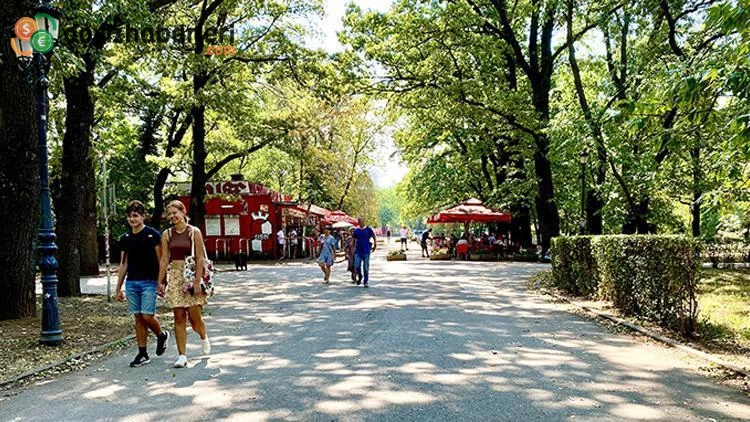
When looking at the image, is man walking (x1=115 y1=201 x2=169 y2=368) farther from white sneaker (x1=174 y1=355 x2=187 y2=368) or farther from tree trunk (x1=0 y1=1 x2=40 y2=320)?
tree trunk (x1=0 y1=1 x2=40 y2=320)

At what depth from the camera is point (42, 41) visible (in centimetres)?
833

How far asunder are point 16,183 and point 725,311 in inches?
475

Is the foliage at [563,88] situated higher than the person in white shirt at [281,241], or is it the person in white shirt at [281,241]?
the foliage at [563,88]

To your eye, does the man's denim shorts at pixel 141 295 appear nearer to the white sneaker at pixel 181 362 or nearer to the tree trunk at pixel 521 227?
the white sneaker at pixel 181 362

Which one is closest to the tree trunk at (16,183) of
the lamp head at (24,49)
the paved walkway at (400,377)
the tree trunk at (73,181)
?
the lamp head at (24,49)

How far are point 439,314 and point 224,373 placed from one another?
4.97 m

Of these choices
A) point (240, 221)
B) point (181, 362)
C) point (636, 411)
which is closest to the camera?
point (636, 411)

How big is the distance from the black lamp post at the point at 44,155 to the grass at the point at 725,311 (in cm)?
848

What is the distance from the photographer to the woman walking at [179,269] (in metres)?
6.81

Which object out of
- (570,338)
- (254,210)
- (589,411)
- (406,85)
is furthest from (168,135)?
(589,411)

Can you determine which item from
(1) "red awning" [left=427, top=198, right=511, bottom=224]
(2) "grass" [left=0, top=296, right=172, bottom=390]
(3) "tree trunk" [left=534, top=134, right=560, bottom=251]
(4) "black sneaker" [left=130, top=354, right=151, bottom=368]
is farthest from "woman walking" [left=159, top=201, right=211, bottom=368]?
(1) "red awning" [left=427, top=198, right=511, bottom=224]

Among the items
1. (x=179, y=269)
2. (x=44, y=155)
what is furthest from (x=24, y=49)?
(x=179, y=269)

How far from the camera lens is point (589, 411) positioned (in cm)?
498

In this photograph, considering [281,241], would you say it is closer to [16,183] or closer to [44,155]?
[16,183]
